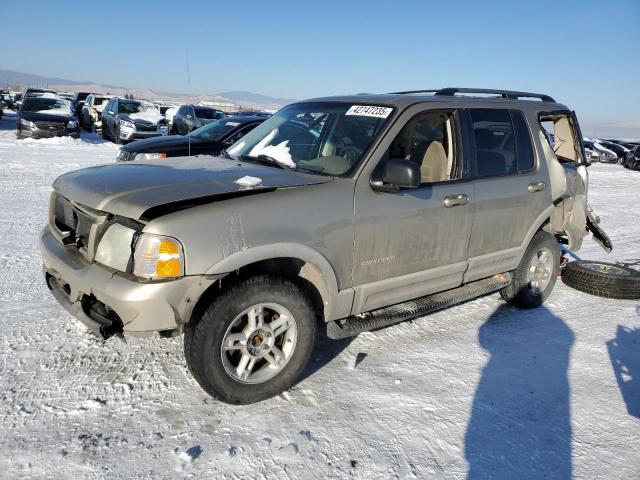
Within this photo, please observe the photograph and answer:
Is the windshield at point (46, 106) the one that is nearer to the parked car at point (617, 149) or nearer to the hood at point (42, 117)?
the hood at point (42, 117)

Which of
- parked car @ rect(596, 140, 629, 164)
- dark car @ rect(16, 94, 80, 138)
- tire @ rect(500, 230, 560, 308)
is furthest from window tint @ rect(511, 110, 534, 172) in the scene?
parked car @ rect(596, 140, 629, 164)

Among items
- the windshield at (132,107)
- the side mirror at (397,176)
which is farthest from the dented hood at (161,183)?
the windshield at (132,107)

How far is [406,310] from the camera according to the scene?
372 cm

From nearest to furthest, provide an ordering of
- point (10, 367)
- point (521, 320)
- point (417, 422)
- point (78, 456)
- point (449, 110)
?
1. point (78, 456)
2. point (417, 422)
3. point (10, 367)
4. point (449, 110)
5. point (521, 320)

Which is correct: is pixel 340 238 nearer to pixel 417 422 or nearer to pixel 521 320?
pixel 417 422

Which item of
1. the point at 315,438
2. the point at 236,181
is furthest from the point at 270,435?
the point at 236,181

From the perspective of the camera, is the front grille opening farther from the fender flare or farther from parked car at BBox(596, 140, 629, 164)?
parked car at BBox(596, 140, 629, 164)

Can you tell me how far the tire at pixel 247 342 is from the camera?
9.23 ft

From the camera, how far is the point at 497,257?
4.42m

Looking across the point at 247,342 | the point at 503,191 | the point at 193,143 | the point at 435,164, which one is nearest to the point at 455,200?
the point at 435,164

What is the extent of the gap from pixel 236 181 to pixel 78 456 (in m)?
1.74

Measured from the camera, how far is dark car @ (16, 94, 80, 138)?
16.5 m

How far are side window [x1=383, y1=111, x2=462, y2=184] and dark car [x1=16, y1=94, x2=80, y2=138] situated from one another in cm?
1644

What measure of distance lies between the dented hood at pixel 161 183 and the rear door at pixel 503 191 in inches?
60.7
